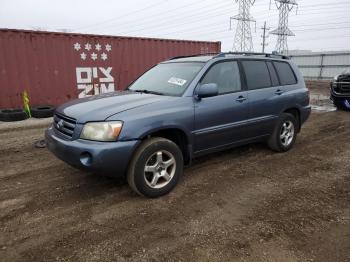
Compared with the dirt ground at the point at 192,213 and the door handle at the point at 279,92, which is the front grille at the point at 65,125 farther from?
the door handle at the point at 279,92

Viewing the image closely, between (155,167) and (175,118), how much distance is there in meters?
0.65

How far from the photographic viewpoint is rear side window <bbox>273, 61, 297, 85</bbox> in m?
5.51

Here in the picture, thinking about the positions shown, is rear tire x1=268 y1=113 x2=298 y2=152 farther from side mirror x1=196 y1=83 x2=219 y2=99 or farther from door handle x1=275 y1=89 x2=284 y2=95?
side mirror x1=196 y1=83 x2=219 y2=99

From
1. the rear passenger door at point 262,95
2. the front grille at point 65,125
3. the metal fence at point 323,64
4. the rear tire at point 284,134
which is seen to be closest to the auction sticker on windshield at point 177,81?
the rear passenger door at point 262,95

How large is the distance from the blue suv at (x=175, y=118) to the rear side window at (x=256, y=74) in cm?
2

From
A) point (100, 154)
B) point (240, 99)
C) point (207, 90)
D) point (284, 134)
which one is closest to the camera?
point (100, 154)

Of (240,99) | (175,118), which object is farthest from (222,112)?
(175,118)

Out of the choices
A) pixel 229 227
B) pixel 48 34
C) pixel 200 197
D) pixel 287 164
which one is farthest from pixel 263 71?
pixel 48 34

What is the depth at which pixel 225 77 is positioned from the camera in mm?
4570

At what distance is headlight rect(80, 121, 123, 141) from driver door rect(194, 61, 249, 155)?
3.76 feet

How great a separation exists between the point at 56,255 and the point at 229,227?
166cm

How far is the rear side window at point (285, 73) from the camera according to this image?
551 centimetres

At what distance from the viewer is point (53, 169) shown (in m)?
4.78

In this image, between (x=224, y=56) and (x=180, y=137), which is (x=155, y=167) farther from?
(x=224, y=56)
